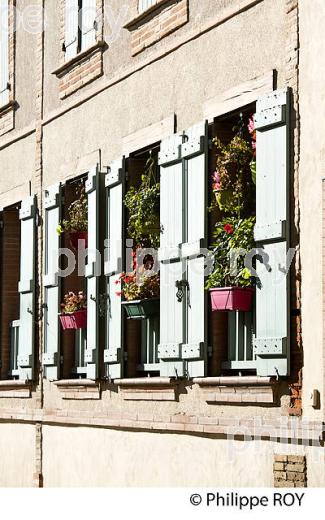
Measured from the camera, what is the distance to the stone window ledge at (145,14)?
12.6 metres

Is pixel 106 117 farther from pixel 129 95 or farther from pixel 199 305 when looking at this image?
pixel 199 305

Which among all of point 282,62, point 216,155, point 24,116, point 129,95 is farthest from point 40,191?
point 282,62

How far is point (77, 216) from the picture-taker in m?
14.2

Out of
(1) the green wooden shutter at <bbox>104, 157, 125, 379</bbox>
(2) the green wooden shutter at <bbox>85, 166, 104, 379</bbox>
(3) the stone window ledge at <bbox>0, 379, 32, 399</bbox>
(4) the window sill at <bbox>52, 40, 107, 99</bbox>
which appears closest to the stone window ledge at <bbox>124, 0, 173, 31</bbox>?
(4) the window sill at <bbox>52, 40, 107, 99</bbox>

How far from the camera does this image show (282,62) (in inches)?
418

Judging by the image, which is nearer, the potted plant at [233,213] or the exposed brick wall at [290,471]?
the exposed brick wall at [290,471]

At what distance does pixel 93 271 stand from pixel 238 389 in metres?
2.98

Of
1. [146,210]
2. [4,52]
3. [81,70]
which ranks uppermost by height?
[4,52]

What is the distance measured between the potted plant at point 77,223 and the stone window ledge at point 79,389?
56.5 inches

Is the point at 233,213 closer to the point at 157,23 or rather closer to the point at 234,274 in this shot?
the point at 234,274

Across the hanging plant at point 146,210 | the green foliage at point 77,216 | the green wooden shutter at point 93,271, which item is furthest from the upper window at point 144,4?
the green foliage at point 77,216

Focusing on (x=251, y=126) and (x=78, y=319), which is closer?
(x=251, y=126)

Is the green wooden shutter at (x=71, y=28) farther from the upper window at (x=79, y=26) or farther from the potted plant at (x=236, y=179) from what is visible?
the potted plant at (x=236, y=179)

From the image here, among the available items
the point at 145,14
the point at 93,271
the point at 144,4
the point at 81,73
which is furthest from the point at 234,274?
the point at 81,73
